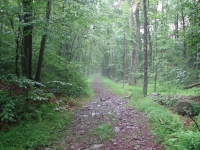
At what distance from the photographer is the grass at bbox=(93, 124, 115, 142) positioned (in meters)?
5.03

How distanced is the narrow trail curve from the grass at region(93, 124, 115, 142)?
0.41ft

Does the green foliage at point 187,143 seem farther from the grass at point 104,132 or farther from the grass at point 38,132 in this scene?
the grass at point 38,132

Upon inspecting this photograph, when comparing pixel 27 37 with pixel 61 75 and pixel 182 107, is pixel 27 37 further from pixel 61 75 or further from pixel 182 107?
pixel 182 107

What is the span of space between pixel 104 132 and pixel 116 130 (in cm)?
51

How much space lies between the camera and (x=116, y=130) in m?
5.62

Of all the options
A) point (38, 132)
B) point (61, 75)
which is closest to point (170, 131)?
point (38, 132)

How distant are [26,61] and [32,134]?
144 inches

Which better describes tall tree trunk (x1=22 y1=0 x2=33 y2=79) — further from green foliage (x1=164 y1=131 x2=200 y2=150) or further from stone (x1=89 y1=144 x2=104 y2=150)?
green foliage (x1=164 y1=131 x2=200 y2=150)

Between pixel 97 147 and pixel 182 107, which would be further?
pixel 182 107

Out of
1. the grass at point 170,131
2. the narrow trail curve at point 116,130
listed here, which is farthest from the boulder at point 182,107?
the narrow trail curve at point 116,130

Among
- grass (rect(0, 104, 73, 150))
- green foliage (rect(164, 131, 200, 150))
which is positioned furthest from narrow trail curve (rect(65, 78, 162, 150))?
grass (rect(0, 104, 73, 150))

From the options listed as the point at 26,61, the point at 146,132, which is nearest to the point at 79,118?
the point at 146,132

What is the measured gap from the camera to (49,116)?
6227mm

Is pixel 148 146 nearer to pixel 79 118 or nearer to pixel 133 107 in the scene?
pixel 79 118
